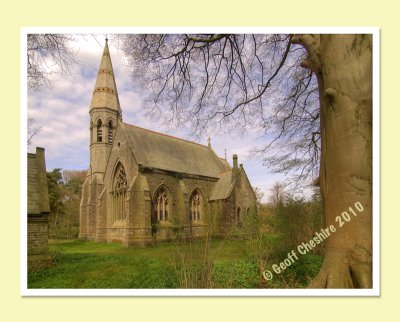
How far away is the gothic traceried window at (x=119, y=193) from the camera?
16.1 m

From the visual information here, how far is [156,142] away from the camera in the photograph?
17.0m

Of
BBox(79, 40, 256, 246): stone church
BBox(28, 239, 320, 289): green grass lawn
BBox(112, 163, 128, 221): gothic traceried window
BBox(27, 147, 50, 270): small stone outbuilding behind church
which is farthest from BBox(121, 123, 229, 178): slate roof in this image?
BBox(28, 239, 320, 289): green grass lawn

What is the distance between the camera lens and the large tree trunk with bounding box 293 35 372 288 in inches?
159

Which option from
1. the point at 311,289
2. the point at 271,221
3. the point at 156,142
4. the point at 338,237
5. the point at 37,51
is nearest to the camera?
the point at 338,237

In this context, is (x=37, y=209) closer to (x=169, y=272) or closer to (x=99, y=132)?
(x=169, y=272)

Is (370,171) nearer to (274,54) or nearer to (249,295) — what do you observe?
(249,295)

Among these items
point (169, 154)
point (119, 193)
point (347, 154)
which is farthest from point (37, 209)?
point (169, 154)

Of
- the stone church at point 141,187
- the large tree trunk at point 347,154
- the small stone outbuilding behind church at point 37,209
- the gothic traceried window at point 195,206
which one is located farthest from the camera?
the gothic traceried window at point 195,206

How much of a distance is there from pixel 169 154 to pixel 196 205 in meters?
3.79

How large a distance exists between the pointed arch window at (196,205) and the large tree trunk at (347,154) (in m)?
14.4

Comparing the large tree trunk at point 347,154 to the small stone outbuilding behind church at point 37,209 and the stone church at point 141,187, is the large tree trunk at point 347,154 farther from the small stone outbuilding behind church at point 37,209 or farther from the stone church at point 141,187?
the stone church at point 141,187

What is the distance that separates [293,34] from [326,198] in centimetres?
273

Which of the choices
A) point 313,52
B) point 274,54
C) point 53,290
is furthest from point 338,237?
point 53,290

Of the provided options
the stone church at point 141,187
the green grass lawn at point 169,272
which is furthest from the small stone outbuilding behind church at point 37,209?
the stone church at point 141,187
